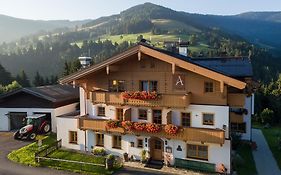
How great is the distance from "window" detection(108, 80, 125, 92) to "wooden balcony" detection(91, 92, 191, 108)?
0.98 m

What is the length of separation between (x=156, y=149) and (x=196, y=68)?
7.55m

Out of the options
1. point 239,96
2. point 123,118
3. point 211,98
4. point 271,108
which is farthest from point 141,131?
point 271,108

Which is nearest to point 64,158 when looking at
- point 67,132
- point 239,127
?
point 67,132

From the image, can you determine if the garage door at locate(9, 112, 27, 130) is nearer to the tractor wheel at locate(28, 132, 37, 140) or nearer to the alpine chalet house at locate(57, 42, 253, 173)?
the tractor wheel at locate(28, 132, 37, 140)

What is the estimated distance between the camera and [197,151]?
23.1m

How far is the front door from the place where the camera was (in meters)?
24.5

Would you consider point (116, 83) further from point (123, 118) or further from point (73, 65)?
point (73, 65)

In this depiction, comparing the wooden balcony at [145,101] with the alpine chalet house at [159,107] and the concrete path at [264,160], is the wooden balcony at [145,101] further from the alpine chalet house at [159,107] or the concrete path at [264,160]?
the concrete path at [264,160]

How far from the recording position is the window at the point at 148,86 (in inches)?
956

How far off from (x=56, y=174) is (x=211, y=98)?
1255 centimetres

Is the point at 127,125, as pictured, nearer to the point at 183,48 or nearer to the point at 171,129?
the point at 171,129

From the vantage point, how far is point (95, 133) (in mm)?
26469

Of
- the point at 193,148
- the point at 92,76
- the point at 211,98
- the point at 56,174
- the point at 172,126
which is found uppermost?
the point at 92,76

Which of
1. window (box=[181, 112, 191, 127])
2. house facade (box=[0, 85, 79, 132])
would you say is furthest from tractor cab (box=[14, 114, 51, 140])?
window (box=[181, 112, 191, 127])
